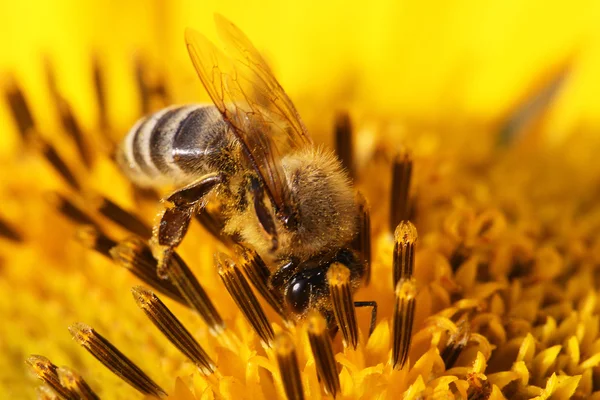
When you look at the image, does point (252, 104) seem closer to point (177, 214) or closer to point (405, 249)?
point (177, 214)

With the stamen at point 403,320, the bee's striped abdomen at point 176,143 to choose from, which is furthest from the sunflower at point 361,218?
the bee's striped abdomen at point 176,143

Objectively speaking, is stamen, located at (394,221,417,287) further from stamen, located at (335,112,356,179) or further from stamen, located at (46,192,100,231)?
stamen, located at (46,192,100,231)

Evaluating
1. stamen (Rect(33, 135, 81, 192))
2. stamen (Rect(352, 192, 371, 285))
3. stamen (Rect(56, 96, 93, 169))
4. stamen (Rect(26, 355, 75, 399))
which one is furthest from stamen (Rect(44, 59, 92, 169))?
stamen (Rect(352, 192, 371, 285))

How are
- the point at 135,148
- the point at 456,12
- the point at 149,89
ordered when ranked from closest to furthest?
the point at 135,148 < the point at 149,89 < the point at 456,12

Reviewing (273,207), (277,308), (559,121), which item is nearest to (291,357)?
(277,308)

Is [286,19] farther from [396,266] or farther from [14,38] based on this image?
[396,266]

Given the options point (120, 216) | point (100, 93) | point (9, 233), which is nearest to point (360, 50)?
point (100, 93)

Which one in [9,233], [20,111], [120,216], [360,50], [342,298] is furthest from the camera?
[360,50]
